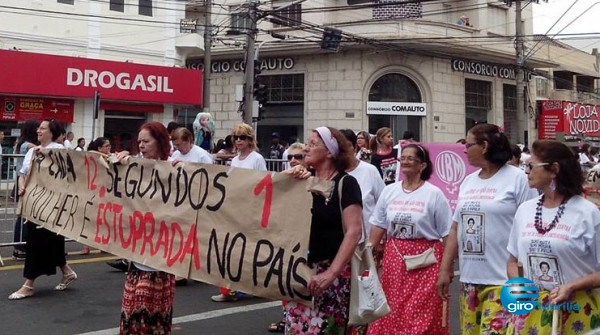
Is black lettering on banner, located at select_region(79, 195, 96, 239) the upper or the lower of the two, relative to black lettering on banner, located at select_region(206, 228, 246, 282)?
upper

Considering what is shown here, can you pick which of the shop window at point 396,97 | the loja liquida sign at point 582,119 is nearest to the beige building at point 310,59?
the shop window at point 396,97

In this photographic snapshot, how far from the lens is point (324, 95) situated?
27.4 meters

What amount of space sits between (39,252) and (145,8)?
70.2 ft

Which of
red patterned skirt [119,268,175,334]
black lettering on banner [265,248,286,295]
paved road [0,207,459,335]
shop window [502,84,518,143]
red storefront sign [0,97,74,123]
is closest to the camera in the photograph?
black lettering on banner [265,248,286,295]

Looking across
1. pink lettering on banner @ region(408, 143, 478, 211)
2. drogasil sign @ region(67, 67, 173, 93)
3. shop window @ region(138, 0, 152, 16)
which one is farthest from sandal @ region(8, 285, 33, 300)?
shop window @ region(138, 0, 152, 16)

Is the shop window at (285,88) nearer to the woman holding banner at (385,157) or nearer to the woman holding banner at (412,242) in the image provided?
the woman holding banner at (385,157)

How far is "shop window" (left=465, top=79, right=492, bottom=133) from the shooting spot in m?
29.1

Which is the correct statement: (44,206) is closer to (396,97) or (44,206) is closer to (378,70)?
(378,70)

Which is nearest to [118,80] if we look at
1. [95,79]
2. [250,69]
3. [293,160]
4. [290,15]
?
[95,79]

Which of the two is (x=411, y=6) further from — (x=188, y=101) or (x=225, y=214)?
(x=225, y=214)

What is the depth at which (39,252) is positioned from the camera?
7.12 metres

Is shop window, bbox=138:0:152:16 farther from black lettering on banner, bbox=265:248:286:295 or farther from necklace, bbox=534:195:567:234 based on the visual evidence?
necklace, bbox=534:195:567:234

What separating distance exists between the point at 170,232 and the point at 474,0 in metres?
28.0

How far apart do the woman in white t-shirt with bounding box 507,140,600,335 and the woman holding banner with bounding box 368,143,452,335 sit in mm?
1137
